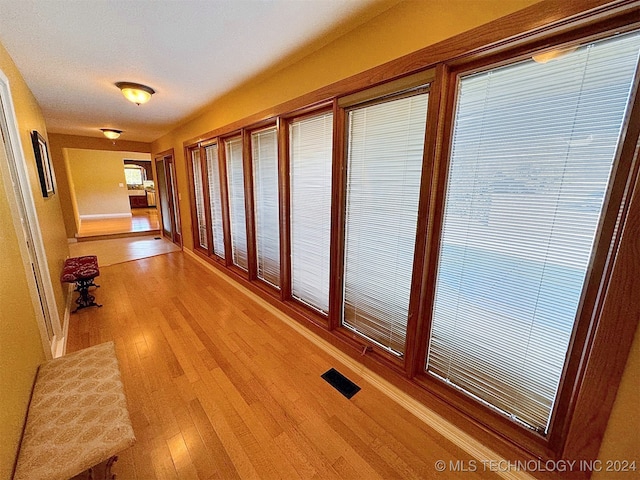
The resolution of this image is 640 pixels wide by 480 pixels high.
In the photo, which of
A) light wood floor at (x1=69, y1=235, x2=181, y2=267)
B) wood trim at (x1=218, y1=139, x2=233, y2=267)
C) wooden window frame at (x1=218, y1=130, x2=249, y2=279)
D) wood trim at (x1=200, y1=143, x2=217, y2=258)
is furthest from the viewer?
light wood floor at (x1=69, y1=235, x2=181, y2=267)

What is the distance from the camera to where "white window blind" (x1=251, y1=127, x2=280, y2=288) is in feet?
9.04

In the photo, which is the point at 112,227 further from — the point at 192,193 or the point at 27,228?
the point at 27,228

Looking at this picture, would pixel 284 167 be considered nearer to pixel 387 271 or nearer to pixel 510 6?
pixel 387 271

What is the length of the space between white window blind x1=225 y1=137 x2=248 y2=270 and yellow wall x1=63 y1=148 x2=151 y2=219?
7007 millimetres

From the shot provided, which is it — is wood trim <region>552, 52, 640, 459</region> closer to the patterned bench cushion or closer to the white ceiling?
the white ceiling

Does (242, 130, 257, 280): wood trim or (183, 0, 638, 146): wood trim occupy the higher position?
(183, 0, 638, 146): wood trim

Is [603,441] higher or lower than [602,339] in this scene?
lower

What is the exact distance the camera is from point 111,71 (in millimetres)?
2422

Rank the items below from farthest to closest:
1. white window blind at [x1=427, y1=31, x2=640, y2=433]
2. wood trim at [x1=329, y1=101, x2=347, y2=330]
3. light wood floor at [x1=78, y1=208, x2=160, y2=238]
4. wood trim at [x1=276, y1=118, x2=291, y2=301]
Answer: light wood floor at [x1=78, y1=208, x2=160, y2=238], wood trim at [x1=276, y1=118, x2=291, y2=301], wood trim at [x1=329, y1=101, x2=347, y2=330], white window blind at [x1=427, y1=31, x2=640, y2=433]

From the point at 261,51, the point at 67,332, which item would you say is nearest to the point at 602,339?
the point at 261,51

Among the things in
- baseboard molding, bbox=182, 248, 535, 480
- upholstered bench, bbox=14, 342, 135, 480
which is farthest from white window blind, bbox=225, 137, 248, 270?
upholstered bench, bbox=14, 342, 135, 480

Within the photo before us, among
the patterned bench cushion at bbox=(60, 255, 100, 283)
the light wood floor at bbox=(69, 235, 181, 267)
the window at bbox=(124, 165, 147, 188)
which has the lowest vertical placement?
the light wood floor at bbox=(69, 235, 181, 267)

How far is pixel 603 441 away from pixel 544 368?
283 mm

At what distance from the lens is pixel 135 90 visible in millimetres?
2713
